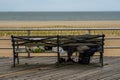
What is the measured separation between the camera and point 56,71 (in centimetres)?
696

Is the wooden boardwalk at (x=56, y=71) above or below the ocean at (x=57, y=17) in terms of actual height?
below

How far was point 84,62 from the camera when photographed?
7.74 metres

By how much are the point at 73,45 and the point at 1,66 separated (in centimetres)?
155

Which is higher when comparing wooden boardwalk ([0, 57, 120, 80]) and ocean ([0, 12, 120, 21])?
ocean ([0, 12, 120, 21])

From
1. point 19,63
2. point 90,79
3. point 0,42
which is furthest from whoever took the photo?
point 0,42

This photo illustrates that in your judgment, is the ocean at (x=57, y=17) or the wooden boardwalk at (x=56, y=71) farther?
the ocean at (x=57, y=17)

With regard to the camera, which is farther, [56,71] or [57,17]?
[57,17]

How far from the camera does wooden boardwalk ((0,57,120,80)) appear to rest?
6.40m

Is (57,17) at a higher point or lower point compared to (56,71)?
higher

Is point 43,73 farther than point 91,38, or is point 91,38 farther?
point 91,38

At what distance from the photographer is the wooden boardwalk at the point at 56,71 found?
6.40 metres

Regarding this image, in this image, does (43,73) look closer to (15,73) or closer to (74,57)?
(15,73)

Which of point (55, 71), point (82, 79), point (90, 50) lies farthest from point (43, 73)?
point (90, 50)

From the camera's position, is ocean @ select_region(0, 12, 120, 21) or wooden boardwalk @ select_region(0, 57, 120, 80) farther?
ocean @ select_region(0, 12, 120, 21)
